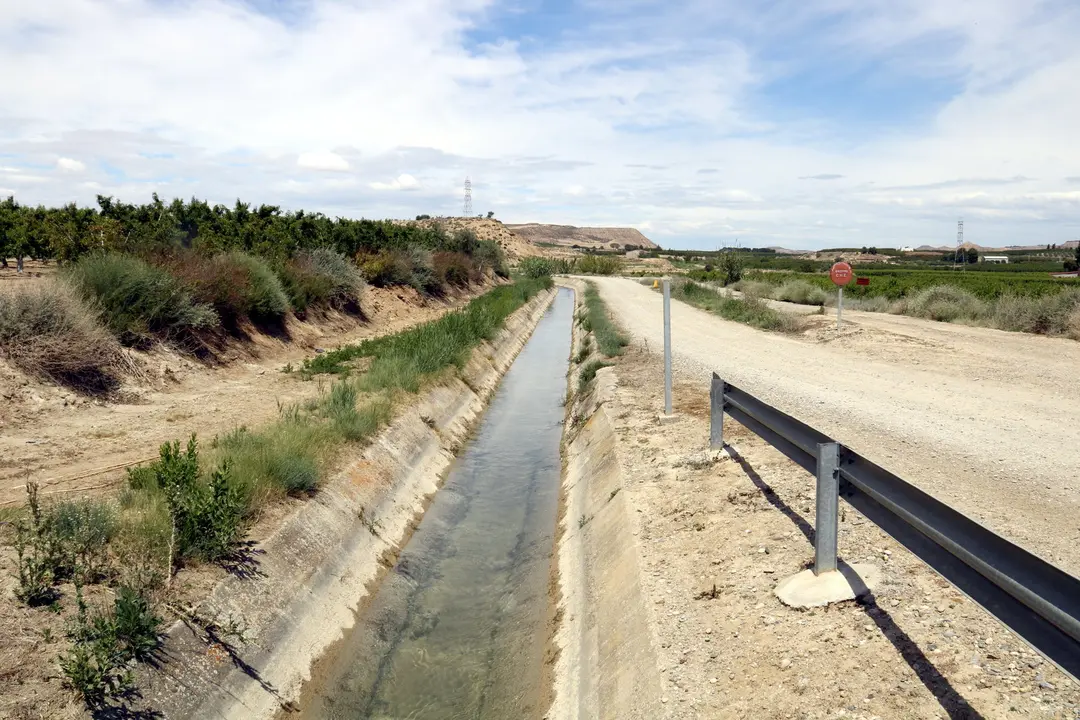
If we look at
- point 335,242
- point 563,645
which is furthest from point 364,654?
point 335,242

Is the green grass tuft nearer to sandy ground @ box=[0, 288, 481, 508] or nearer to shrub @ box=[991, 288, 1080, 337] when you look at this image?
shrub @ box=[991, 288, 1080, 337]

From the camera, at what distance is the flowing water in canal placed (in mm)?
6992

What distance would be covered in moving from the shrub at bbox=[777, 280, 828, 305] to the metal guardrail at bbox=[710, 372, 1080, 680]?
116 feet

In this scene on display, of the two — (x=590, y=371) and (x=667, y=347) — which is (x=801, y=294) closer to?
(x=590, y=371)

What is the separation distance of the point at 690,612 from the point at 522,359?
23591mm

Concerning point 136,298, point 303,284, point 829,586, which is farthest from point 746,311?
point 829,586

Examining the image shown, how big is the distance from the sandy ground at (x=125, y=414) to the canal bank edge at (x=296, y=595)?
2098 mm

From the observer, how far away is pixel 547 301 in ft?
186

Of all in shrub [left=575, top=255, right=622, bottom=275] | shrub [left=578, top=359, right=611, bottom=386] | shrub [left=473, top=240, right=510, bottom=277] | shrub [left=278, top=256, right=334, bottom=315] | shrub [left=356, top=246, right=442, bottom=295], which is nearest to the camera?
shrub [left=578, top=359, right=611, bottom=386]

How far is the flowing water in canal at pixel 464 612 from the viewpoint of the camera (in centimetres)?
699

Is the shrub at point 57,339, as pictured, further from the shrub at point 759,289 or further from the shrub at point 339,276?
the shrub at point 759,289

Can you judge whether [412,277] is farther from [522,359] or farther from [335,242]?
[522,359]

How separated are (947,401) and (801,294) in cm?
3040

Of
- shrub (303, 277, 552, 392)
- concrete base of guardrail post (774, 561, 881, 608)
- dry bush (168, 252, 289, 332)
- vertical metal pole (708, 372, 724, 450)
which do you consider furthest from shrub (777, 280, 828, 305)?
concrete base of guardrail post (774, 561, 881, 608)
